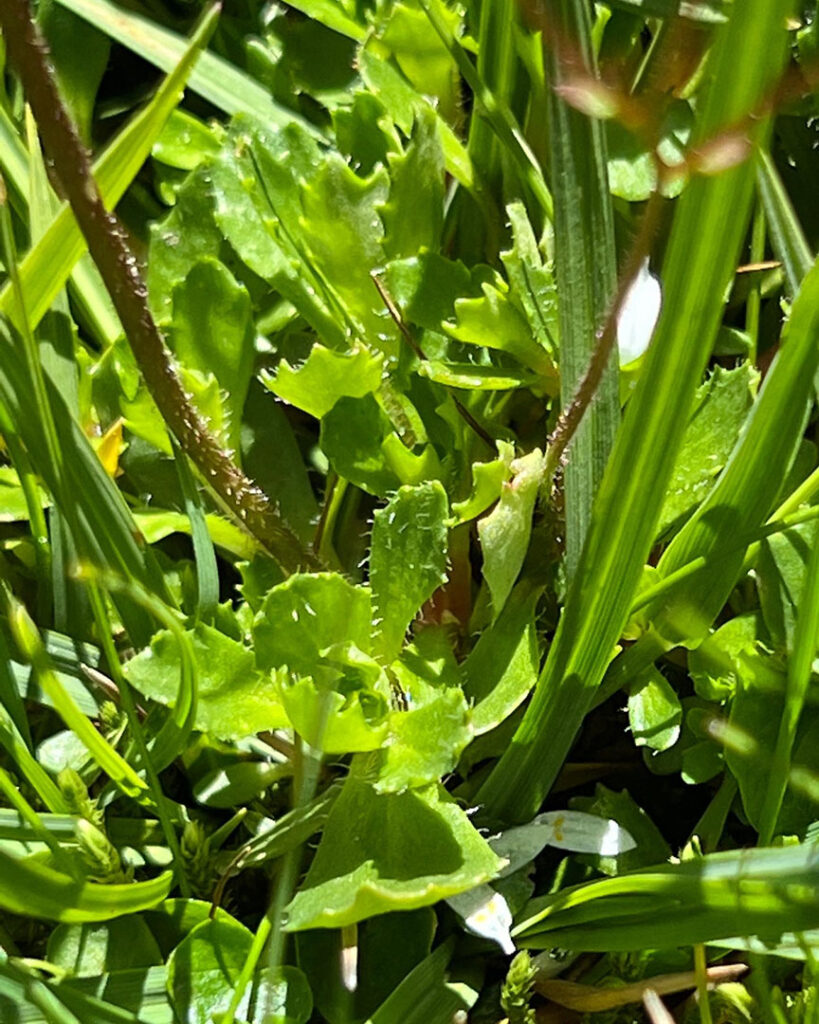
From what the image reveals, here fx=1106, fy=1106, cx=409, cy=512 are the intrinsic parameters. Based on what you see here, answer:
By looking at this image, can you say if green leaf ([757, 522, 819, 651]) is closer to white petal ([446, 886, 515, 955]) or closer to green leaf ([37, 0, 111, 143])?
white petal ([446, 886, 515, 955])

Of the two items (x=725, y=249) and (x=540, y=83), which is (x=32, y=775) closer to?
(x=725, y=249)

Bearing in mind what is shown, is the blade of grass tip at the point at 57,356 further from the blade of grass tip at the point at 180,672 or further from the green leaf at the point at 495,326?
the green leaf at the point at 495,326

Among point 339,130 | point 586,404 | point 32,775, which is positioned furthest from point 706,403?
point 32,775

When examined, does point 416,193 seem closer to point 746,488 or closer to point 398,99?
point 398,99

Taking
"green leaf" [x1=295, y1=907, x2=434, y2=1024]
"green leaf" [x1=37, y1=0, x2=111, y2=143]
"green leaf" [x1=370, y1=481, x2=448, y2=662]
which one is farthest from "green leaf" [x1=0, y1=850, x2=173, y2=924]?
"green leaf" [x1=37, y1=0, x2=111, y2=143]

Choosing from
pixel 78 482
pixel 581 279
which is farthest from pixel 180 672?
pixel 581 279

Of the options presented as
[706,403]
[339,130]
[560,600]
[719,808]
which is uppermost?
[339,130]
